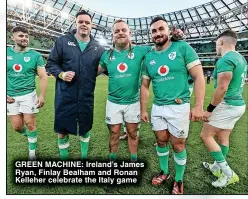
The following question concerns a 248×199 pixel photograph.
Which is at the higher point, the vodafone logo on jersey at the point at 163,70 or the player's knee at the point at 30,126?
the vodafone logo on jersey at the point at 163,70

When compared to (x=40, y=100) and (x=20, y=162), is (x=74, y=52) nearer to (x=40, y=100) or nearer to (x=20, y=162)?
(x=40, y=100)

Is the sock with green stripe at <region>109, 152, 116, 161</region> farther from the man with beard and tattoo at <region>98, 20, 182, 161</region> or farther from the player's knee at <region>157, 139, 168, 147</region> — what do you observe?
the player's knee at <region>157, 139, 168, 147</region>

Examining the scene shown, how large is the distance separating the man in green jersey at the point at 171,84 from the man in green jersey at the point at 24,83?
90 centimetres

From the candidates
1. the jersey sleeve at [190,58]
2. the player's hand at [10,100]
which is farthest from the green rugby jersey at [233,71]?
the player's hand at [10,100]

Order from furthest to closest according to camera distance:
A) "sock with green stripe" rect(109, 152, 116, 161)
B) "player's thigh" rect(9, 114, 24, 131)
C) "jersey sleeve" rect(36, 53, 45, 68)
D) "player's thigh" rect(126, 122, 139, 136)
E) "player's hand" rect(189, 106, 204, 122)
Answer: "player's thigh" rect(9, 114, 24, 131)
"jersey sleeve" rect(36, 53, 45, 68)
"sock with green stripe" rect(109, 152, 116, 161)
"player's thigh" rect(126, 122, 139, 136)
"player's hand" rect(189, 106, 204, 122)

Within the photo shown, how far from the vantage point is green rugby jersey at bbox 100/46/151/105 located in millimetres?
1688

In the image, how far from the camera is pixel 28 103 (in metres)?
2.01

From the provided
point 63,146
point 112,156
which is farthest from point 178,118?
point 63,146

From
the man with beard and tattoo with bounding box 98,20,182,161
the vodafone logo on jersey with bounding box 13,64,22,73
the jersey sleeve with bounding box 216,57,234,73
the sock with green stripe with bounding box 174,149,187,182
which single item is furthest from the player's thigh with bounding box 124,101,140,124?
the vodafone logo on jersey with bounding box 13,64,22,73

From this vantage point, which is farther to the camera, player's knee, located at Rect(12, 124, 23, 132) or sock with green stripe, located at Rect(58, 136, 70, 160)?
player's knee, located at Rect(12, 124, 23, 132)

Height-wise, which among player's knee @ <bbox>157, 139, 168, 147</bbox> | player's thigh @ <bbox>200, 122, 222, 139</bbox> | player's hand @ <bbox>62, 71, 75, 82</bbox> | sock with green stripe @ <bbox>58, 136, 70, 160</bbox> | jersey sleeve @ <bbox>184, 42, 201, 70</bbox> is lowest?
sock with green stripe @ <bbox>58, 136, 70, 160</bbox>

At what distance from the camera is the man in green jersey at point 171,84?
5.03ft

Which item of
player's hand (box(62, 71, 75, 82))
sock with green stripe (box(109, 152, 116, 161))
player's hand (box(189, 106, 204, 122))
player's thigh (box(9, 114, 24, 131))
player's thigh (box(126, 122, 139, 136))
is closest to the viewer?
player's hand (box(189, 106, 204, 122))

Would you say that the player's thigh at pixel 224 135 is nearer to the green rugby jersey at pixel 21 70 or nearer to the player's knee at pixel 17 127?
the green rugby jersey at pixel 21 70
